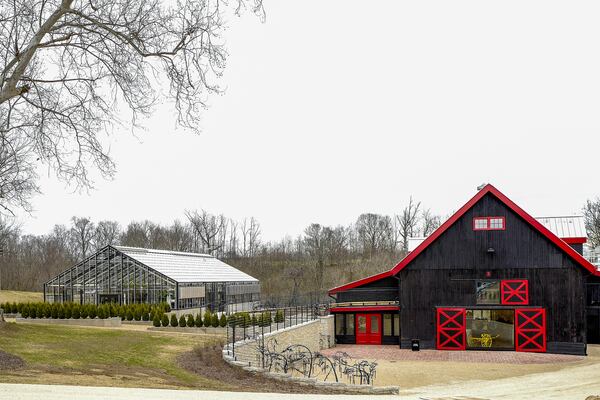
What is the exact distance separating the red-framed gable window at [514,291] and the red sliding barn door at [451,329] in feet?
7.17

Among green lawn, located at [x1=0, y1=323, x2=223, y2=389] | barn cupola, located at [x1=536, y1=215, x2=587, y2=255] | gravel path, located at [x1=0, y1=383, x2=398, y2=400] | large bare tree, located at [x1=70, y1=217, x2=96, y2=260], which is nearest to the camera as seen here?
gravel path, located at [x1=0, y1=383, x2=398, y2=400]

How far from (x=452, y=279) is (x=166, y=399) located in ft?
78.6

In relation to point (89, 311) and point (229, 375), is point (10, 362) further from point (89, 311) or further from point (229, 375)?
point (89, 311)

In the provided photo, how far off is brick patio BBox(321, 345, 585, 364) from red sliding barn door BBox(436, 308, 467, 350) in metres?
0.72

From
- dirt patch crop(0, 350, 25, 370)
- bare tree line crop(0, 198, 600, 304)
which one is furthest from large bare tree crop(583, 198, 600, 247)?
dirt patch crop(0, 350, 25, 370)

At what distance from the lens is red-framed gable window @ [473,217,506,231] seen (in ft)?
105

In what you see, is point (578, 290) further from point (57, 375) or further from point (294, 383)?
point (57, 375)

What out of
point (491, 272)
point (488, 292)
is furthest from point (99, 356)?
point (491, 272)

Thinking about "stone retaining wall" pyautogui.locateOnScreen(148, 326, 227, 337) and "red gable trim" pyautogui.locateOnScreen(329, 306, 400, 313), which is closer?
"stone retaining wall" pyautogui.locateOnScreen(148, 326, 227, 337)

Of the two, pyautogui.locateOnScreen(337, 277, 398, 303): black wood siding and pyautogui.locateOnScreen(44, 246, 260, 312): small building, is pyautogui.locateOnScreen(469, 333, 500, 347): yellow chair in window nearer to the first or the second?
pyautogui.locateOnScreen(337, 277, 398, 303): black wood siding

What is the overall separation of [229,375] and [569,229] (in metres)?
25.8

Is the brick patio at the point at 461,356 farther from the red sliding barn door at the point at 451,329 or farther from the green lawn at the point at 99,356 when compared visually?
→ the green lawn at the point at 99,356

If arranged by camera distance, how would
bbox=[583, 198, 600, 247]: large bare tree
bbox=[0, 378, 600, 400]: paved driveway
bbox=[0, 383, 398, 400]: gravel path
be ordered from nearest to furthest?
bbox=[0, 383, 398, 400]: gravel path → bbox=[0, 378, 600, 400]: paved driveway → bbox=[583, 198, 600, 247]: large bare tree

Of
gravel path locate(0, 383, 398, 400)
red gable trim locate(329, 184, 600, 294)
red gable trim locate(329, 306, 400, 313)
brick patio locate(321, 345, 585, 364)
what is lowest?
brick patio locate(321, 345, 585, 364)
